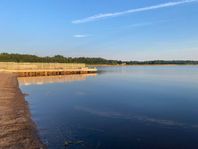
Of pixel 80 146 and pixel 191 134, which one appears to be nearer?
pixel 80 146

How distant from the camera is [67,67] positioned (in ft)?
305

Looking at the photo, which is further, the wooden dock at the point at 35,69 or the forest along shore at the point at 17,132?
the wooden dock at the point at 35,69

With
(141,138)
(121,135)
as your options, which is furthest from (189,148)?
(121,135)

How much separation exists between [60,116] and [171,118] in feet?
23.8

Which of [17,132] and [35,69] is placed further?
[35,69]

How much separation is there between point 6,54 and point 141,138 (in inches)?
5990

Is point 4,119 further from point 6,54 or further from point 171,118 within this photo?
point 6,54

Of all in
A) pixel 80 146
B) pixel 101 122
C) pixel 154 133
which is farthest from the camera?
pixel 101 122

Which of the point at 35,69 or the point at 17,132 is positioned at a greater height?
the point at 17,132

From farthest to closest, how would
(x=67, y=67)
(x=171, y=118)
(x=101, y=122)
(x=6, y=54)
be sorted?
1. (x=6, y=54)
2. (x=67, y=67)
3. (x=171, y=118)
4. (x=101, y=122)

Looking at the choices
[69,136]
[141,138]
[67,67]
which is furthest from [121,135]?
[67,67]

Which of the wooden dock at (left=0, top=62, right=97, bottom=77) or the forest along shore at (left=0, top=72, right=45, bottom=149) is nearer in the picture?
the forest along shore at (left=0, top=72, right=45, bottom=149)

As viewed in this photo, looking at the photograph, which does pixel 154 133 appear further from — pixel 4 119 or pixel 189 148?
pixel 4 119

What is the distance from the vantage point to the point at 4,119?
14352mm
